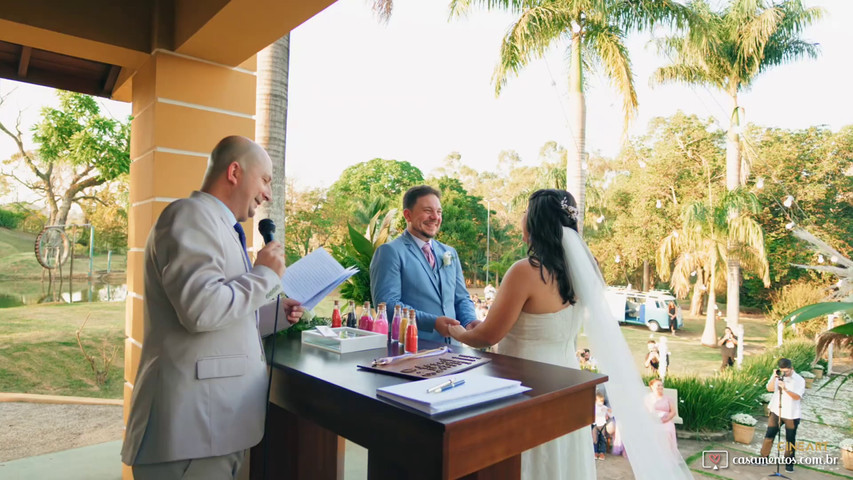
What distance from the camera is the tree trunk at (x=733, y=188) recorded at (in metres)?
17.7

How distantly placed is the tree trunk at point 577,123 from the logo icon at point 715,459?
21.3 ft

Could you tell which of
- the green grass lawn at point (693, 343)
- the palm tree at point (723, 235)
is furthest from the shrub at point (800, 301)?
the palm tree at point (723, 235)

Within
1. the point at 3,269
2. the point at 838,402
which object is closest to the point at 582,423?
the point at 838,402

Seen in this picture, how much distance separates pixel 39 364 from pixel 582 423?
15.3 meters

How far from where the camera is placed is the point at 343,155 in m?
51.8

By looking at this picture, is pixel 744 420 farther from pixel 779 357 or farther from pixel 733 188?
pixel 733 188

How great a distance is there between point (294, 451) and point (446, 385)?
4.60ft

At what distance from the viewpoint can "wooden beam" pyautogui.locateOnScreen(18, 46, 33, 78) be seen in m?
3.23

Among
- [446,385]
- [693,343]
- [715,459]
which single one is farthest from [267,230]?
[693,343]

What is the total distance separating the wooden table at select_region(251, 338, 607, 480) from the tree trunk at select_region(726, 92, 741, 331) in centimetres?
1819

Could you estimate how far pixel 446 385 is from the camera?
160 centimetres

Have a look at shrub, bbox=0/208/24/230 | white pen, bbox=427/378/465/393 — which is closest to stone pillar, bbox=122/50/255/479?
white pen, bbox=427/378/465/393

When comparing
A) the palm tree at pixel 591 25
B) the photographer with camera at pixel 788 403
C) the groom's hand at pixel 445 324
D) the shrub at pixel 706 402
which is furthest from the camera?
the palm tree at pixel 591 25

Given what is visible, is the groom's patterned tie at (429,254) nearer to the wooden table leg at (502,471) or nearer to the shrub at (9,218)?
the wooden table leg at (502,471)
